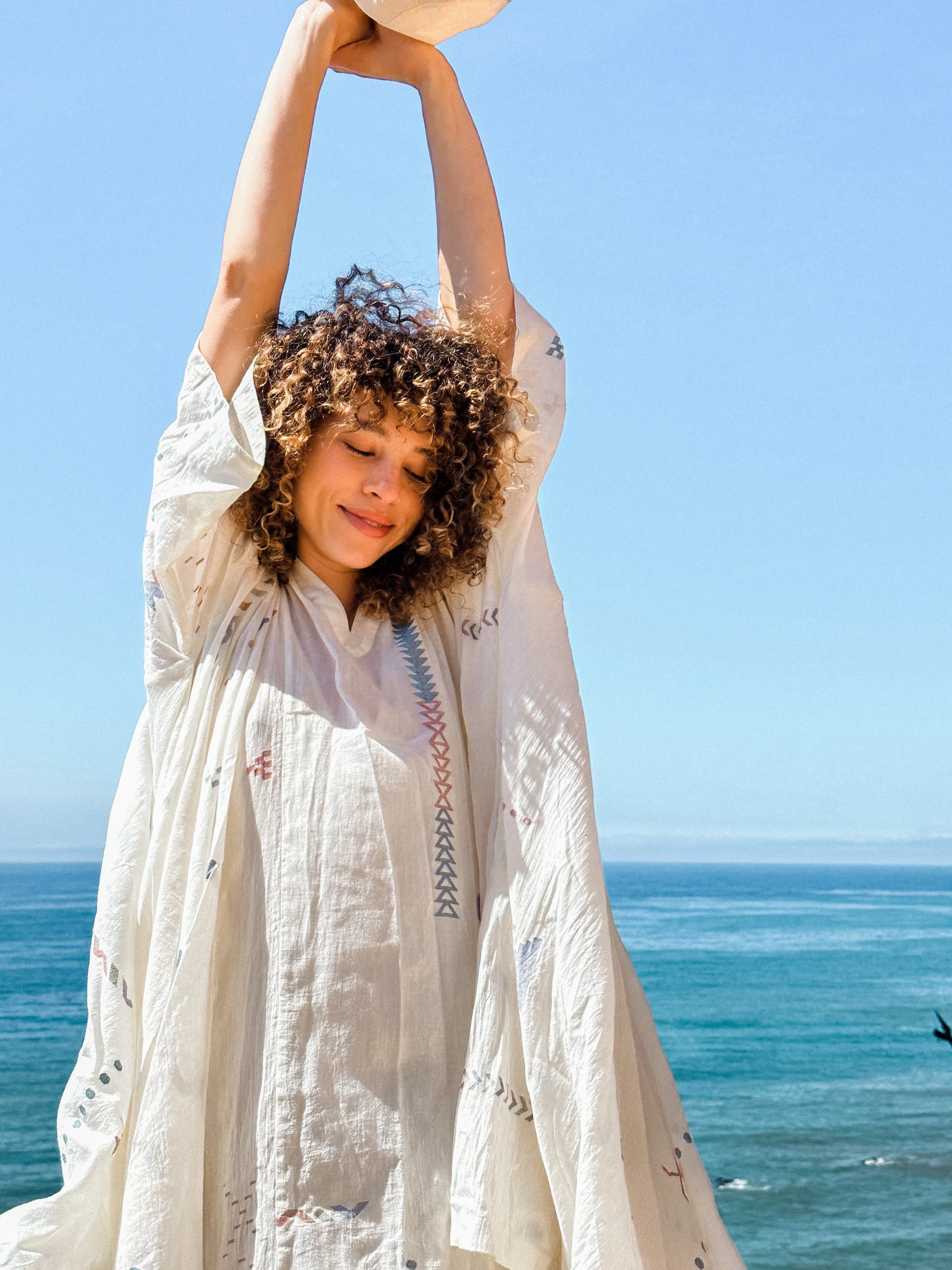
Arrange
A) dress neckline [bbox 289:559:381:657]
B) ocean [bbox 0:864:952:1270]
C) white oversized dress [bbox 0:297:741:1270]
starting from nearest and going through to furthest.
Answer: white oversized dress [bbox 0:297:741:1270] < dress neckline [bbox 289:559:381:657] < ocean [bbox 0:864:952:1270]

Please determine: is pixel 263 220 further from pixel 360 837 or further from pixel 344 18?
pixel 360 837

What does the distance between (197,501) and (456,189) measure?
49 cm

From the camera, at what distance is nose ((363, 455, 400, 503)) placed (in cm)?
142

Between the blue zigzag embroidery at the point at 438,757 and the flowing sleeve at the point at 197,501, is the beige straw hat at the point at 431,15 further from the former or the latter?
the blue zigzag embroidery at the point at 438,757

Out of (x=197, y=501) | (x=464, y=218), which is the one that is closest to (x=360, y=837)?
(x=197, y=501)

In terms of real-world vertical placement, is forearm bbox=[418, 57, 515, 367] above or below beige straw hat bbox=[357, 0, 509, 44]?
below

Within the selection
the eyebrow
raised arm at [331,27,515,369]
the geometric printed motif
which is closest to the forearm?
raised arm at [331,27,515,369]

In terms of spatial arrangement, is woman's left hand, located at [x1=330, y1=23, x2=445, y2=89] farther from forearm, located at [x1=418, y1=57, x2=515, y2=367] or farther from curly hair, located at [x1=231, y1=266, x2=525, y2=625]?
curly hair, located at [x1=231, y1=266, x2=525, y2=625]

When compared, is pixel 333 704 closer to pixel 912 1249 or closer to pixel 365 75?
pixel 365 75

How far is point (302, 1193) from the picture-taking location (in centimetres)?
123

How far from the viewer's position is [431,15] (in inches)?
59.2

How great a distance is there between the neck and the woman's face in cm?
2

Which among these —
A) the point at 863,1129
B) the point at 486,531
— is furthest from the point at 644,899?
the point at 486,531

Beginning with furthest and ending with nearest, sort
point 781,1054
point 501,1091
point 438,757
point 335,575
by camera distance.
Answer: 1. point 781,1054
2. point 335,575
3. point 438,757
4. point 501,1091
